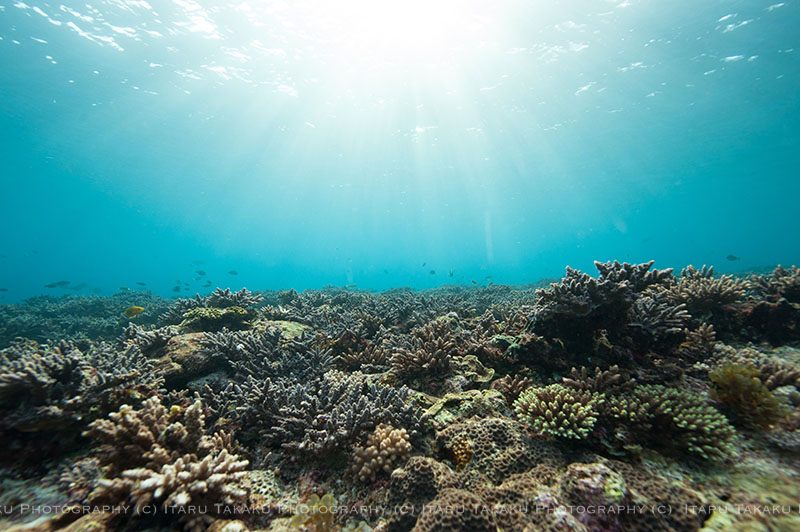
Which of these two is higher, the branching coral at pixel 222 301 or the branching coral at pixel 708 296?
the branching coral at pixel 708 296

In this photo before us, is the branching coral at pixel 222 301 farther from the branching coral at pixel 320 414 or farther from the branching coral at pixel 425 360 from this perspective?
the branching coral at pixel 425 360

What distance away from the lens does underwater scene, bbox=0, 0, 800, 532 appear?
2.65 metres

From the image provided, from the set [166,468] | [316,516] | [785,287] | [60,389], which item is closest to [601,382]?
[316,516]

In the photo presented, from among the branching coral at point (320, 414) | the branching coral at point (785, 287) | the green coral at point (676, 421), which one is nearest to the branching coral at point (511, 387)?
the green coral at point (676, 421)

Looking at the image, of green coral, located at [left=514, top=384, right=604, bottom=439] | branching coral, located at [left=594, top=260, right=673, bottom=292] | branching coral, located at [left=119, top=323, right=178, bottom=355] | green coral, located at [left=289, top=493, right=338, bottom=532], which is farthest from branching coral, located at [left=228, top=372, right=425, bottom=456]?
branching coral, located at [left=594, top=260, right=673, bottom=292]

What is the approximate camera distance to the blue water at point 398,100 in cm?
2091

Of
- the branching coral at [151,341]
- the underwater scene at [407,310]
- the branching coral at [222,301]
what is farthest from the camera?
the branching coral at [222,301]

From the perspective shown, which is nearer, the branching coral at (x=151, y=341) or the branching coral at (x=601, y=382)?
the branching coral at (x=601, y=382)

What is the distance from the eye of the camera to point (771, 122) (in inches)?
1347

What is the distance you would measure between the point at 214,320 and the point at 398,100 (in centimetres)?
3144

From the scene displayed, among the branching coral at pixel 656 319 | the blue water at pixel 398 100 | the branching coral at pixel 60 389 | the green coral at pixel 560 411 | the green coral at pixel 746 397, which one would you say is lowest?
the branching coral at pixel 60 389

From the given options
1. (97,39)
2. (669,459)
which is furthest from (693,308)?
(97,39)

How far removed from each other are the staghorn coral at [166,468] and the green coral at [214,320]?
4.39m

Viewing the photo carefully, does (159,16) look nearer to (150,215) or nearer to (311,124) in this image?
(311,124)
